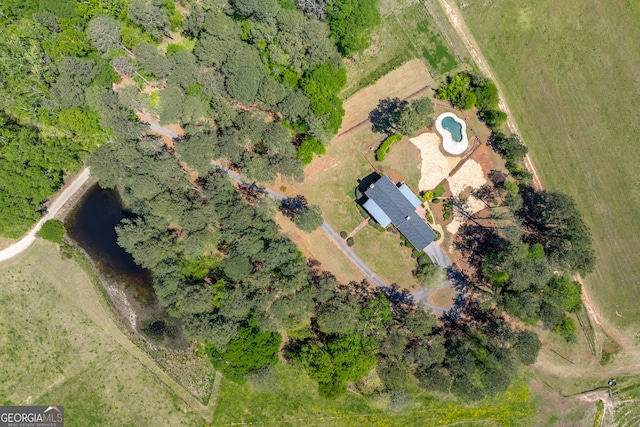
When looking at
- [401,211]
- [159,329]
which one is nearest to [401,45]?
[401,211]

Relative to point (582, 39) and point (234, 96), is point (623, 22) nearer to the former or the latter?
point (582, 39)

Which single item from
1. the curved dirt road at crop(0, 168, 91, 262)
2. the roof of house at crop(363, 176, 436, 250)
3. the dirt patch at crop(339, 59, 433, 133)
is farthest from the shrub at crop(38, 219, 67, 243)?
the roof of house at crop(363, 176, 436, 250)

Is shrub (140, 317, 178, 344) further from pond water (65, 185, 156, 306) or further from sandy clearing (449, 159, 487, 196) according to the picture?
sandy clearing (449, 159, 487, 196)

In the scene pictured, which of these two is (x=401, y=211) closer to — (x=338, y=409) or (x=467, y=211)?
(x=467, y=211)

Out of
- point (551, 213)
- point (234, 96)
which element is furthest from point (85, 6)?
point (551, 213)

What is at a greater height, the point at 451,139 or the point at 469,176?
the point at 451,139

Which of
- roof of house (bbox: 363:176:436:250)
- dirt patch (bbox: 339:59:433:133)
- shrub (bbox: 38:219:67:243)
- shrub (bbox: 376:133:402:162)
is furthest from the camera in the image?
dirt patch (bbox: 339:59:433:133)
